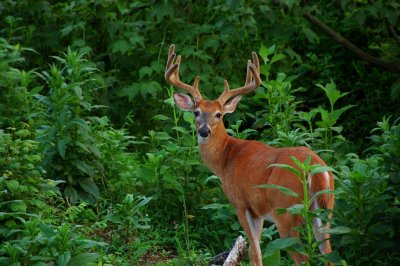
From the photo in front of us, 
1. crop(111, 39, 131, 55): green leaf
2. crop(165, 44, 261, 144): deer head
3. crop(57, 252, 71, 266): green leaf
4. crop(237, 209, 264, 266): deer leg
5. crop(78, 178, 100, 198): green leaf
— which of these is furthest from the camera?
crop(111, 39, 131, 55): green leaf

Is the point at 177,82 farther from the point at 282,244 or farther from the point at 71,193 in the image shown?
the point at 282,244

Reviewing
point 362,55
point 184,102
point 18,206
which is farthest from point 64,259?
point 362,55

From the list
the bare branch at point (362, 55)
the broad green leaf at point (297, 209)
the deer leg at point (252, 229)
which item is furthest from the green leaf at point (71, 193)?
the bare branch at point (362, 55)

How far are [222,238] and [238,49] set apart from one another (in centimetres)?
371

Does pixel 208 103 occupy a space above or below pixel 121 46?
above

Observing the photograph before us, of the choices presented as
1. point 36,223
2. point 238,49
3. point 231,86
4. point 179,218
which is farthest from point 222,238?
point 238,49

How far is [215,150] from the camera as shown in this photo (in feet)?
24.7

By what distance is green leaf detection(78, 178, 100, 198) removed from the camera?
803 cm

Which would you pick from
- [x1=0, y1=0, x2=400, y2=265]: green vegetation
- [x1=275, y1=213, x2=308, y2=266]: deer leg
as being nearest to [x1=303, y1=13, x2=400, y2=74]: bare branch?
[x1=0, y1=0, x2=400, y2=265]: green vegetation

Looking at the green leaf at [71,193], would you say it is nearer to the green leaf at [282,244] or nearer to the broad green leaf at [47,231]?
the broad green leaf at [47,231]

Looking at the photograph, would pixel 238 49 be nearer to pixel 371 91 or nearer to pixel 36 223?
pixel 371 91

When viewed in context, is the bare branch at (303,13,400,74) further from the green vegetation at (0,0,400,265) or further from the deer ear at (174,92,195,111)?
the deer ear at (174,92,195,111)

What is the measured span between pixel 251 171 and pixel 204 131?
80 centimetres

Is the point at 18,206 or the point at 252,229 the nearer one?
the point at 18,206
